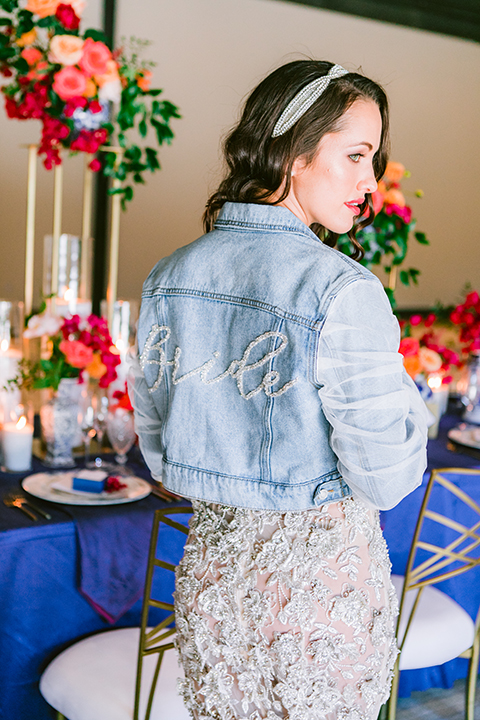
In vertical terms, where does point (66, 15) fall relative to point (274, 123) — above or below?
above

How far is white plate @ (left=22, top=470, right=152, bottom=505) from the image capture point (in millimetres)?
1839

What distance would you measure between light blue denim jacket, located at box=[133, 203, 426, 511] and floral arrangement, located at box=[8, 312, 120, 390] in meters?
0.99

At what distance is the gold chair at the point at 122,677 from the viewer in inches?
60.4

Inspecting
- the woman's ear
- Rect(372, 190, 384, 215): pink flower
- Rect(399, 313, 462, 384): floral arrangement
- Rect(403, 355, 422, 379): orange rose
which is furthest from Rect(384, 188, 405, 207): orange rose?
the woman's ear

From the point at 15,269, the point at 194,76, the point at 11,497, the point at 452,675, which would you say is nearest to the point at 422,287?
the point at 194,76

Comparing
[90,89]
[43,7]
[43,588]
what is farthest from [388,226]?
[43,588]

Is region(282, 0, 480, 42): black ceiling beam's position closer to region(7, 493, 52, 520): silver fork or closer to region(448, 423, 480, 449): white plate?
region(448, 423, 480, 449): white plate

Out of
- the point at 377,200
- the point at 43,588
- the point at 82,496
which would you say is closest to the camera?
the point at 43,588

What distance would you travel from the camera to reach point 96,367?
2.18 m

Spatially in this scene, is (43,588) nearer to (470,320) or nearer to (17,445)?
(17,445)

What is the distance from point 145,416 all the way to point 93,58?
4.44 feet

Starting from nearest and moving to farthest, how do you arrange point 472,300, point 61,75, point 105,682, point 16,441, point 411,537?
point 105,682 → point 16,441 → point 61,75 → point 411,537 → point 472,300

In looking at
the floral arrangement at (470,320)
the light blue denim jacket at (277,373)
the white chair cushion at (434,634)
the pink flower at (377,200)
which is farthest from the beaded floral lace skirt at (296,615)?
the floral arrangement at (470,320)

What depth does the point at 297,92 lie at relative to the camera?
1078mm
